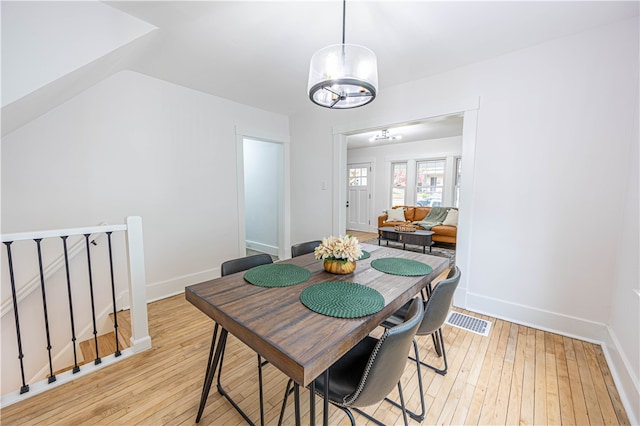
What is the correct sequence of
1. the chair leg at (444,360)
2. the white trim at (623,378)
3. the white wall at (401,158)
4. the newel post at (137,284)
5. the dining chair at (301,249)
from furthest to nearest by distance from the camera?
1. the white wall at (401,158)
2. the dining chair at (301,249)
3. the newel post at (137,284)
4. the chair leg at (444,360)
5. the white trim at (623,378)

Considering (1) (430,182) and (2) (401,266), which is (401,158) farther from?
(2) (401,266)

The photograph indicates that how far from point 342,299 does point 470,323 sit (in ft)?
6.16

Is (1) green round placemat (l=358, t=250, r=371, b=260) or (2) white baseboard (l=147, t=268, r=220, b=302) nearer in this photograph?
(1) green round placemat (l=358, t=250, r=371, b=260)

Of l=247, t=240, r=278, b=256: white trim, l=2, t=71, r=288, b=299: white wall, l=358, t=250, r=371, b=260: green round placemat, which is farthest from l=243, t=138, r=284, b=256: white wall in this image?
l=358, t=250, r=371, b=260: green round placemat

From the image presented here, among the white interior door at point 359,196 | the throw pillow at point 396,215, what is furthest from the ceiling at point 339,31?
the white interior door at point 359,196

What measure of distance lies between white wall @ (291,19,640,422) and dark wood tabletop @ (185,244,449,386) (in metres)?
1.39

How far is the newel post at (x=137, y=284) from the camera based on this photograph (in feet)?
6.17

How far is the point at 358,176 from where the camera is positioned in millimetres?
7609

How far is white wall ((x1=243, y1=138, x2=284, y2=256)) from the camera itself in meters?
4.43

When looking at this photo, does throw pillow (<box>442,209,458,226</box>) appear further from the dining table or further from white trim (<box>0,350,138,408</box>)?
white trim (<box>0,350,138,408</box>)

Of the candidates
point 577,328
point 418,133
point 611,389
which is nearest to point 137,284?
point 611,389

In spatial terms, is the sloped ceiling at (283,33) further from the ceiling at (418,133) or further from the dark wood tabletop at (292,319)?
the ceiling at (418,133)

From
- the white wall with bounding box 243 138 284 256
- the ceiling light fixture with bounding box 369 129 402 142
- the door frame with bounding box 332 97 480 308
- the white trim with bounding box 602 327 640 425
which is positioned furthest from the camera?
the ceiling light fixture with bounding box 369 129 402 142

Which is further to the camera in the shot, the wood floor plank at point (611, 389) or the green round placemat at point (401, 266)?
the green round placemat at point (401, 266)
